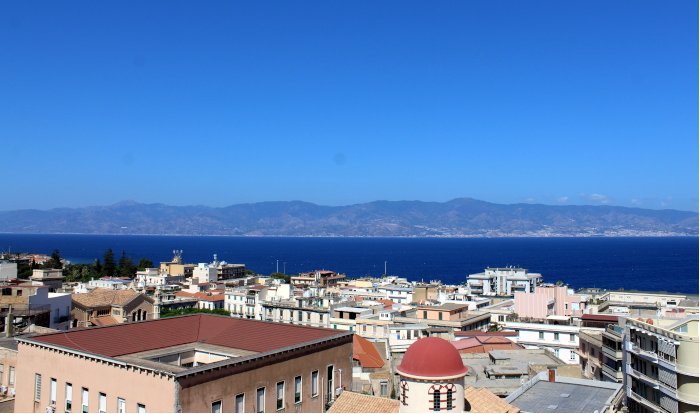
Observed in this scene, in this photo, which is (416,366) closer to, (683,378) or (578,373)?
(683,378)

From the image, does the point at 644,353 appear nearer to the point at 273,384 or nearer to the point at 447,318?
the point at 273,384

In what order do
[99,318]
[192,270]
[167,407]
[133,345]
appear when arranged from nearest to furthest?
[167,407] < [133,345] < [99,318] < [192,270]

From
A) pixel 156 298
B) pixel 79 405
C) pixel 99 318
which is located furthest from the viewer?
pixel 156 298

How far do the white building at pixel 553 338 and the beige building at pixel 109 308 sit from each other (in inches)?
1533

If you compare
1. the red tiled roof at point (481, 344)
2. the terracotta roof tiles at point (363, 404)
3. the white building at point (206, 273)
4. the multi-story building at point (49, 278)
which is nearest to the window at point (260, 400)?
the terracotta roof tiles at point (363, 404)

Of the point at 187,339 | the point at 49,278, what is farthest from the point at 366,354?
the point at 49,278

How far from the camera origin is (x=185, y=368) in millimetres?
22562

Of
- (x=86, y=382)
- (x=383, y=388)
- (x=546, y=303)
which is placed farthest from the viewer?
(x=546, y=303)

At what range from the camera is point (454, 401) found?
19609mm

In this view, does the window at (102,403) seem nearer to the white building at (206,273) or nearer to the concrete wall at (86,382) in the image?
the concrete wall at (86,382)

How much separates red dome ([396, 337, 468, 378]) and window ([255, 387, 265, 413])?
7820mm

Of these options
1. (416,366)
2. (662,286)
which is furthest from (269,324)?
(662,286)

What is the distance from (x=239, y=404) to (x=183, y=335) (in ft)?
26.1

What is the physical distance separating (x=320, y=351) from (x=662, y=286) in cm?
16493
